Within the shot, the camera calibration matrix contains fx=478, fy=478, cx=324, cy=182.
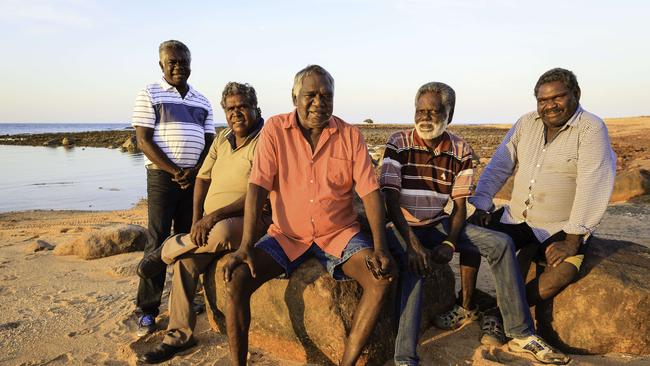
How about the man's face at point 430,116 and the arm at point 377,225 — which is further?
the man's face at point 430,116

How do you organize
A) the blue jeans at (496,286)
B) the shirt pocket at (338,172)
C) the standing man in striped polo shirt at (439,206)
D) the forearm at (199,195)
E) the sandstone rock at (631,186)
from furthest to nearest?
the sandstone rock at (631,186) < the forearm at (199,195) < the standing man in striped polo shirt at (439,206) < the shirt pocket at (338,172) < the blue jeans at (496,286)

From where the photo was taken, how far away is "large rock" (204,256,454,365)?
10.9 ft

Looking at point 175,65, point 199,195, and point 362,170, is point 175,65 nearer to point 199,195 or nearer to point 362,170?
point 199,195

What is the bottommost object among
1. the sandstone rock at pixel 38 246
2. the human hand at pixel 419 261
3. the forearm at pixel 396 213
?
the sandstone rock at pixel 38 246

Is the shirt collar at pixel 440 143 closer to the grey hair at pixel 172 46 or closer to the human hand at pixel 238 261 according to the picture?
the human hand at pixel 238 261

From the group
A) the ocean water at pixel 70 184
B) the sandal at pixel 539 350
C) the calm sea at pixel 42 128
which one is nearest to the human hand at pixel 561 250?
the sandal at pixel 539 350

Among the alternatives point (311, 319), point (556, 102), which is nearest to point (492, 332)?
point (311, 319)

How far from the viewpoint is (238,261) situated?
3.15 meters

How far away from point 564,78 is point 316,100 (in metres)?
1.96

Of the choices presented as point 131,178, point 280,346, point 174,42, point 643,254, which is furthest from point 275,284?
point 131,178

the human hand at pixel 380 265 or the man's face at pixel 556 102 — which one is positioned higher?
the man's face at pixel 556 102

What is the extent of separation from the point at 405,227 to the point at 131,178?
14.3 metres

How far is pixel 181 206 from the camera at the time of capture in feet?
14.6

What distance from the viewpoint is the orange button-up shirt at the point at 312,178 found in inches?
132
